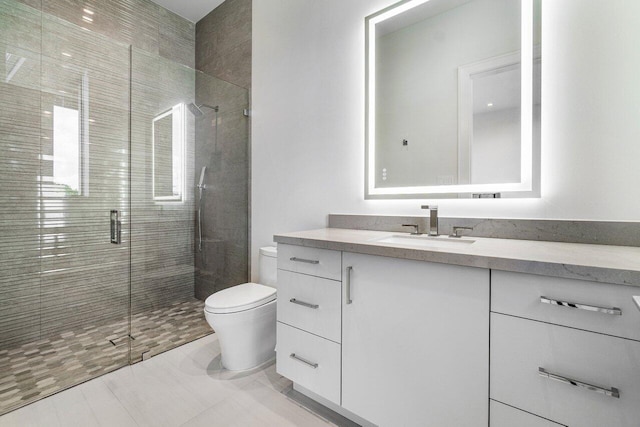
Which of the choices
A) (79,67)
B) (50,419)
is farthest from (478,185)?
(79,67)

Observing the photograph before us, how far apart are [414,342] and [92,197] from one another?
2.45 metres

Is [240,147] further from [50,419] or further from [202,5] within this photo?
[50,419]

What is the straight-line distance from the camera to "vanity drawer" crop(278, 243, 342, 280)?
51.4 inches

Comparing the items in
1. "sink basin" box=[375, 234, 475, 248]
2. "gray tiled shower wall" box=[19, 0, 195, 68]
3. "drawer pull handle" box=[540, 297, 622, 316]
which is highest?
"gray tiled shower wall" box=[19, 0, 195, 68]

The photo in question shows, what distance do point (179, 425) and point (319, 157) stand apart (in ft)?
5.53

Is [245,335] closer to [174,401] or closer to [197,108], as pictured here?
[174,401]

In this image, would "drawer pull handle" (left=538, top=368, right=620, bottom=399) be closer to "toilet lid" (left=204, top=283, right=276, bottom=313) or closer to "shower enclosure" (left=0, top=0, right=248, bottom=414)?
"toilet lid" (left=204, top=283, right=276, bottom=313)

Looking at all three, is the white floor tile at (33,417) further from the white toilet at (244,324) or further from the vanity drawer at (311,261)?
the vanity drawer at (311,261)

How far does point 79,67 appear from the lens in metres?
2.17

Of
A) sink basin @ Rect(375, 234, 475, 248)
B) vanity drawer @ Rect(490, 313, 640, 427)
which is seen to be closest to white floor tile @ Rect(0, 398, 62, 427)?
sink basin @ Rect(375, 234, 475, 248)

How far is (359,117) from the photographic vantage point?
6.11ft

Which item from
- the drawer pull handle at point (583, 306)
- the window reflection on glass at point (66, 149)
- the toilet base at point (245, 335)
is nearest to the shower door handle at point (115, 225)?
the window reflection on glass at point (66, 149)

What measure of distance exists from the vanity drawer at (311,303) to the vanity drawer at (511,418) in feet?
1.98

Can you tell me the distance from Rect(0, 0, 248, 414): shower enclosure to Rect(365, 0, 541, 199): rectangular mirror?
1362 mm
